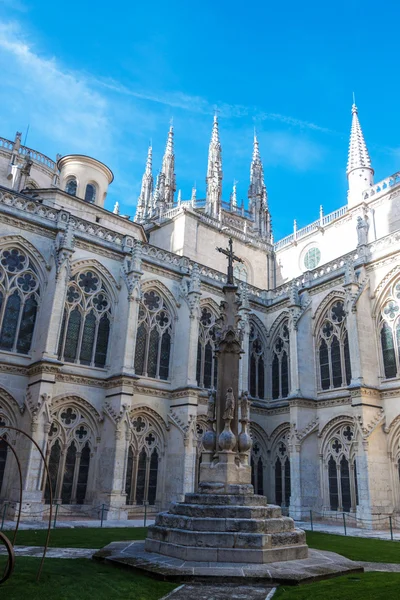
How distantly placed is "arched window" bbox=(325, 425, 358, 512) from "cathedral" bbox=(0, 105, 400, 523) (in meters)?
0.07

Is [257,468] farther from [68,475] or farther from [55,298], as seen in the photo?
[55,298]

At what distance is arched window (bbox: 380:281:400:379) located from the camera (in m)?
21.8

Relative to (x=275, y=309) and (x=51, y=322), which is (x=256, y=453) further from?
(x=51, y=322)

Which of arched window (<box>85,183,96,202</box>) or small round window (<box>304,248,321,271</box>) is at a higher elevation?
arched window (<box>85,183,96,202</box>)

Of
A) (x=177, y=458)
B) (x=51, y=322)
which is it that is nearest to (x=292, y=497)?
(x=177, y=458)

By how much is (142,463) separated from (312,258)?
1897cm

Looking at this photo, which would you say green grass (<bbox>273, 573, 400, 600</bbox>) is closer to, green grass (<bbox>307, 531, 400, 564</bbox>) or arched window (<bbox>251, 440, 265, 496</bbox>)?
green grass (<bbox>307, 531, 400, 564</bbox>)

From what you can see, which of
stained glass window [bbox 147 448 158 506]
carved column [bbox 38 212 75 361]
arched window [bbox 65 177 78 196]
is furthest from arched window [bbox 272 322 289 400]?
arched window [bbox 65 177 78 196]

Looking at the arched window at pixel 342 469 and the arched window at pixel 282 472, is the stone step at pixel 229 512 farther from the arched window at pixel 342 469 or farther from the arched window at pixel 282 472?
the arched window at pixel 282 472

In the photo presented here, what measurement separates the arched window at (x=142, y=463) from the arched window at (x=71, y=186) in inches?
583

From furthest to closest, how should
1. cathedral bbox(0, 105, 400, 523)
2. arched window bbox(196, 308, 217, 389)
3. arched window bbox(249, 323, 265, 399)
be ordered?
1. arched window bbox(249, 323, 265, 399)
2. arched window bbox(196, 308, 217, 389)
3. cathedral bbox(0, 105, 400, 523)

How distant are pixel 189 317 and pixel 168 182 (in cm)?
2107

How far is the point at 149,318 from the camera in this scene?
2431cm

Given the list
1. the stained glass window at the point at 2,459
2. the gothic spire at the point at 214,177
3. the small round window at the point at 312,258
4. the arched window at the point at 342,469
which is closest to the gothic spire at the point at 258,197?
the gothic spire at the point at 214,177
